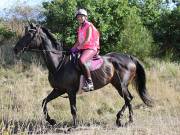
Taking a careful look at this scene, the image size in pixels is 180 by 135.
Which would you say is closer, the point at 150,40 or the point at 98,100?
the point at 98,100

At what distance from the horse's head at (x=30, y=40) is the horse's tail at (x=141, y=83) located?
251 cm

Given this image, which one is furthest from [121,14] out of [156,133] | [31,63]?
[156,133]

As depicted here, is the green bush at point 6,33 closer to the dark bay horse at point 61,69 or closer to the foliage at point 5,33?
the foliage at point 5,33

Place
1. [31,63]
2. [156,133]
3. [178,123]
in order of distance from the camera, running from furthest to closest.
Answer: [31,63] → [178,123] → [156,133]

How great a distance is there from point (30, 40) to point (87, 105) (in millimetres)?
3311

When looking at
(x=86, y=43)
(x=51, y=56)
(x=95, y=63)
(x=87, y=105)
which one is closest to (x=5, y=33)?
(x=87, y=105)

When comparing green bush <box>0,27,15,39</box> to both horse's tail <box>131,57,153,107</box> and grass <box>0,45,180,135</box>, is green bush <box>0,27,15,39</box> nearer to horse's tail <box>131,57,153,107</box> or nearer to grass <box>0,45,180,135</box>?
grass <box>0,45,180,135</box>

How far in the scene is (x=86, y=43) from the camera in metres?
10.1

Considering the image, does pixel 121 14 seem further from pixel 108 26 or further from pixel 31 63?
pixel 31 63

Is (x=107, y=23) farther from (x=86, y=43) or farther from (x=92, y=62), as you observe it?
(x=86, y=43)

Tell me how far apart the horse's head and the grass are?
1.52m

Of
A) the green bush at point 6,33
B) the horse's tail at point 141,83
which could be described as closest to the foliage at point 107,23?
the green bush at point 6,33

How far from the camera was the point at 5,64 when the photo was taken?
54.8ft

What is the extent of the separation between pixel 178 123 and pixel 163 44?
9.51 meters
